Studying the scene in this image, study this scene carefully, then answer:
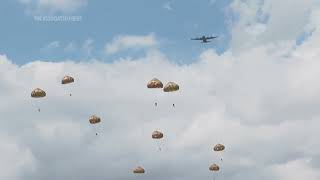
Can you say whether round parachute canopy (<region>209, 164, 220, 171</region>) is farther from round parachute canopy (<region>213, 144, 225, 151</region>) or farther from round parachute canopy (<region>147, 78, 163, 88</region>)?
round parachute canopy (<region>147, 78, 163, 88</region>)

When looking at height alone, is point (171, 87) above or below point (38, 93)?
above

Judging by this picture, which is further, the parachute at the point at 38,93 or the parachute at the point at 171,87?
the parachute at the point at 171,87

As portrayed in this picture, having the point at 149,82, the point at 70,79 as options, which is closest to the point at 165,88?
the point at 149,82

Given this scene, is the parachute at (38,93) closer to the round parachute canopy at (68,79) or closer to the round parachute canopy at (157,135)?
the round parachute canopy at (68,79)

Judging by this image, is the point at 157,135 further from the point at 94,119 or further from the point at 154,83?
the point at 154,83

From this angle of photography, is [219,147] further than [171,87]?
Yes

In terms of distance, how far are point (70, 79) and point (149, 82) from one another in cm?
1764

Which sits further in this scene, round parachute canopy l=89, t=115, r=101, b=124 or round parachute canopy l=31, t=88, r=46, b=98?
round parachute canopy l=89, t=115, r=101, b=124

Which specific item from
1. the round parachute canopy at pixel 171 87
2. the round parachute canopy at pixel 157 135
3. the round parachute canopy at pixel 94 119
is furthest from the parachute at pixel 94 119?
the round parachute canopy at pixel 171 87

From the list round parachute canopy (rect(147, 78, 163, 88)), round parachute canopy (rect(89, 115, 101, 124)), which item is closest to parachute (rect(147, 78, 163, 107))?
round parachute canopy (rect(147, 78, 163, 88))

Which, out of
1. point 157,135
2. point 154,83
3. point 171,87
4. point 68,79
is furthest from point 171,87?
point 157,135

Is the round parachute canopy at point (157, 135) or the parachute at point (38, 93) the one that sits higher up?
the round parachute canopy at point (157, 135)

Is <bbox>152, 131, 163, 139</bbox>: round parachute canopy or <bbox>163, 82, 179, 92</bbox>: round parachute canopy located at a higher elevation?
<bbox>152, 131, 163, 139</bbox>: round parachute canopy

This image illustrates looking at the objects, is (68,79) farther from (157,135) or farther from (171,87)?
(157,135)
